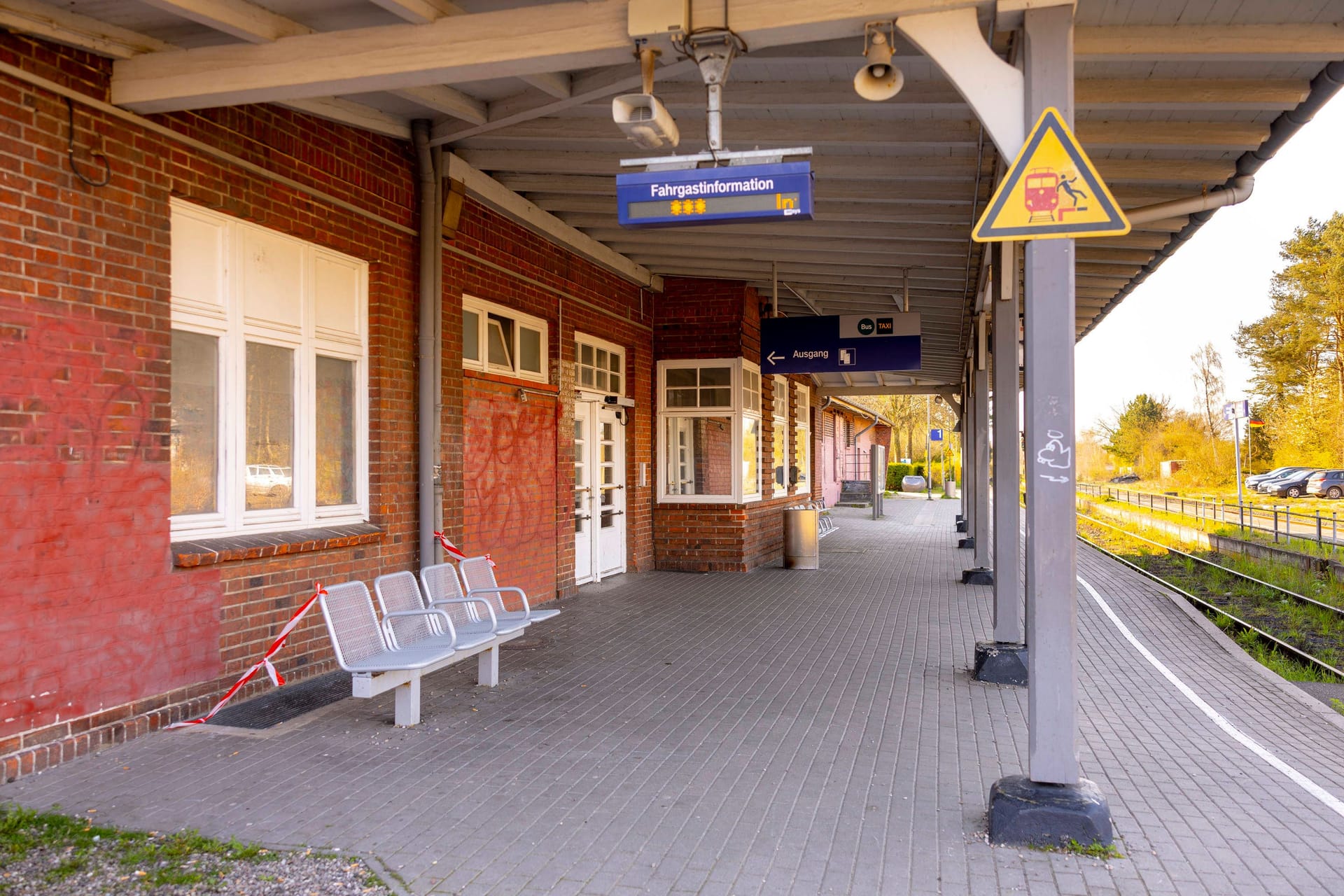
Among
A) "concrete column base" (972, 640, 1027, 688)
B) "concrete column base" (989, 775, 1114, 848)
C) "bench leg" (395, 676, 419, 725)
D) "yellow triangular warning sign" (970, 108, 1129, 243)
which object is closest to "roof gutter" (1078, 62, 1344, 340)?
"yellow triangular warning sign" (970, 108, 1129, 243)

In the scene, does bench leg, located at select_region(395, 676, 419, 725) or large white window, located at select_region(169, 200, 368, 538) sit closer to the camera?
bench leg, located at select_region(395, 676, 419, 725)

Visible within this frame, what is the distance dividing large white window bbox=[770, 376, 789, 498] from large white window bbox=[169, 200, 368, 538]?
341 inches

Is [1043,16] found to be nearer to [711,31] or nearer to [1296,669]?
[711,31]

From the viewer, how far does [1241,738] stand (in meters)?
5.50

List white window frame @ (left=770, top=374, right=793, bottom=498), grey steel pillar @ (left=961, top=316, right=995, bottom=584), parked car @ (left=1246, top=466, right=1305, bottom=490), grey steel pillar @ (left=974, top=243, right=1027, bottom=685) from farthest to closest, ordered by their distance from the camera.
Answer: parked car @ (left=1246, top=466, right=1305, bottom=490) → white window frame @ (left=770, top=374, right=793, bottom=498) → grey steel pillar @ (left=961, top=316, right=995, bottom=584) → grey steel pillar @ (left=974, top=243, right=1027, bottom=685)

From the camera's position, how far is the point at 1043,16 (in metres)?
3.96

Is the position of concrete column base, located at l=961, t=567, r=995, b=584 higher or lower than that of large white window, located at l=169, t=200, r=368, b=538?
lower

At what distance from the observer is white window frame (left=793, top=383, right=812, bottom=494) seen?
62.2ft

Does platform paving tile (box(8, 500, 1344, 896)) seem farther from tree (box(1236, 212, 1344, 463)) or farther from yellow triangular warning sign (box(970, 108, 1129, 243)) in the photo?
tree (box(1236, 212, 1344, 463))

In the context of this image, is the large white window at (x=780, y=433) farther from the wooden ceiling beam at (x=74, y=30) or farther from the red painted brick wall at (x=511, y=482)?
the wooden ceiling beam at (x=74, y=30)

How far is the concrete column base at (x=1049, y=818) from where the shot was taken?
375 cm

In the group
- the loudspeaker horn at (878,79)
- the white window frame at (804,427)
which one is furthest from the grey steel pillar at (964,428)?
the loudspeaker horn at (878,79)

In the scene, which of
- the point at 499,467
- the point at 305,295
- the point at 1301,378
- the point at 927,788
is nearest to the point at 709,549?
the point at 499,467

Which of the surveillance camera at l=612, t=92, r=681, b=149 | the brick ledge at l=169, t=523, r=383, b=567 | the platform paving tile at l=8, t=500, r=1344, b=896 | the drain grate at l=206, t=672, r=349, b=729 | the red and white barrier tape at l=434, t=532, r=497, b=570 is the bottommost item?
the platform paving tile at l=8, t=500, r=1344, b=896
